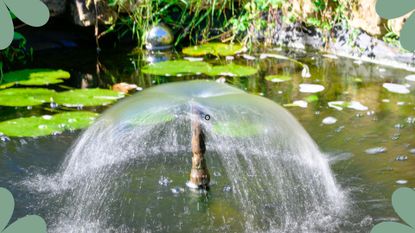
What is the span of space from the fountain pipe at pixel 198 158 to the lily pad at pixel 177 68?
8.78ft

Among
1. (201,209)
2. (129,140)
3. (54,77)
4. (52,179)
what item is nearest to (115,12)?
(54,77)

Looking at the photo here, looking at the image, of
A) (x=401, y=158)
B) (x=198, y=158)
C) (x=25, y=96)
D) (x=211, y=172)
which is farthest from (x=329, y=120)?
(x=25, y=96)

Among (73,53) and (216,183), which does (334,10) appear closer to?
(73,53)

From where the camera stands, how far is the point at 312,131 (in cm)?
452

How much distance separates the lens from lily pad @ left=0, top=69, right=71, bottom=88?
5727 millimetres

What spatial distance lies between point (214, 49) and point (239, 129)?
3.32m

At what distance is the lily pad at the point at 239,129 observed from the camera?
369 cm

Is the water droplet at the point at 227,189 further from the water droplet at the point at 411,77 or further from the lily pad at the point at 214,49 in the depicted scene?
the lily pad at the point at 214,49

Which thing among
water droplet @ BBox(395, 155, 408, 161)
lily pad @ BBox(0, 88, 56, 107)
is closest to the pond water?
water droplet @ BBox(395, 155, 408, 161)

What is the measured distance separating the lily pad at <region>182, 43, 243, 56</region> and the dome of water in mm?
2864

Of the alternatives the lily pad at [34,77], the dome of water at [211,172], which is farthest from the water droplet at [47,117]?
the lily pad at [34,77]

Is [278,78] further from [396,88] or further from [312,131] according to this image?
[312,131]

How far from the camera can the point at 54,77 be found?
5.97 m

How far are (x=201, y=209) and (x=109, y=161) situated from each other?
0.86 m
